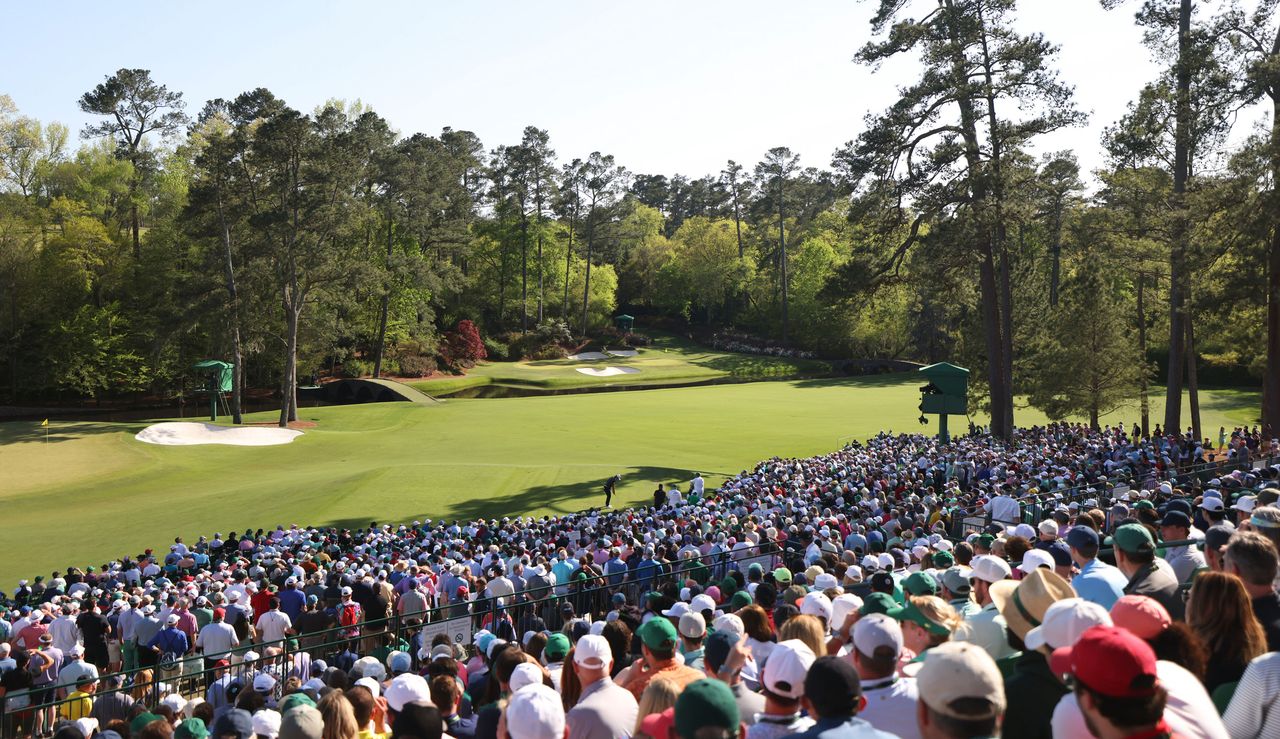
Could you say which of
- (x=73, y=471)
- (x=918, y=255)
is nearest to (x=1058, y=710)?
(x=918, y=255)

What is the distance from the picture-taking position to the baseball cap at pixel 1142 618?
4.36 m

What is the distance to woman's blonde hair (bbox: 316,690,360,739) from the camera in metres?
4.89

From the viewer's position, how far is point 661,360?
7275 cm

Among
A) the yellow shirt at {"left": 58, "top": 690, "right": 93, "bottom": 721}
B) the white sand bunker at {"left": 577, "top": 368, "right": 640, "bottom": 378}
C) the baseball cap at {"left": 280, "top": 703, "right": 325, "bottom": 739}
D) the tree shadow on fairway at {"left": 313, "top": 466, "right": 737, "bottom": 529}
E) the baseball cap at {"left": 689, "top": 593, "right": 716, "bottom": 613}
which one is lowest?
the tree shadow on fairway at {"left": 313, "top": 466, "right": 737, "bottom": 529}

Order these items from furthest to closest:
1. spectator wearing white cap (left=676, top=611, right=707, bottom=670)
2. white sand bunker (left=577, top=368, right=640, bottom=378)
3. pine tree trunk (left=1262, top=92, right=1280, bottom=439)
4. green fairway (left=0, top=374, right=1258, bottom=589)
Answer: white sand bunker (left=577, top=368, right=640, bottom=378) < green fairway (left=0, top=374, right=1258, bottom=589) < pine tree trunk (left=1262, top=92, right=1280, bottom=439) < spectator wearing white cap (left=676, top=611, right=707, bottom=670)

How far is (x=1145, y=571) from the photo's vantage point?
20.7 feet

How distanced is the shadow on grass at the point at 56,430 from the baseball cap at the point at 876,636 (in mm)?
40500

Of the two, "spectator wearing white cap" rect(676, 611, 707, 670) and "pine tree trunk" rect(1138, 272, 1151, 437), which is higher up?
"pine tree trunk" rect(1138, 272, 1151, 437)

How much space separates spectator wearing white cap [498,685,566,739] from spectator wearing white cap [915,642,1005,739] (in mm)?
1914

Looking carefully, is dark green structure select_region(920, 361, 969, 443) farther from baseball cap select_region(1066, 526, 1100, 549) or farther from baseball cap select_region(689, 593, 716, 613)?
baseball cap select_region(1066, 526, 1100, 549)

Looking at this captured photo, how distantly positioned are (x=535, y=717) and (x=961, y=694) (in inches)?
84.3

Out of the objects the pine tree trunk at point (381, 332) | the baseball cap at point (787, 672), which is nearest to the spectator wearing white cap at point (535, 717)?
the baseball cap at point (787, 672)

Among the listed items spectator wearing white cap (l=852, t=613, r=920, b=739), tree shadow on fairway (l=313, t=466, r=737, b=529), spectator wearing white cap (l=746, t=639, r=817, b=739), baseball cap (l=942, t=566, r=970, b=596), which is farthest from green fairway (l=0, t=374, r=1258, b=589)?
spectator wearing white cap (l=852, t=613, r=920, b=739)

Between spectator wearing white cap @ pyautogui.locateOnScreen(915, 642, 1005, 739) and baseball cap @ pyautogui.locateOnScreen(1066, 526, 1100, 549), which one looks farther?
baseball cap @ pyautogui.locateOnScreen(1066, 526, 1100, 549)
